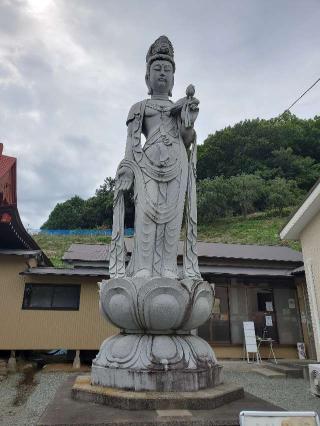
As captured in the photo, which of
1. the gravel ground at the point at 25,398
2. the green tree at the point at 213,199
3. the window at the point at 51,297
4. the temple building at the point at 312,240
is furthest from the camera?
the green tree at the point at 213,199

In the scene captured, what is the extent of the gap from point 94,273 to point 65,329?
1985mm

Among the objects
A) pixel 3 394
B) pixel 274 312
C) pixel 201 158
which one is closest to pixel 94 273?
pixel 3 394

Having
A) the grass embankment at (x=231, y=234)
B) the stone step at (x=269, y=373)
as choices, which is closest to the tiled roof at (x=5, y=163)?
the stone step at (x=269, y=373)

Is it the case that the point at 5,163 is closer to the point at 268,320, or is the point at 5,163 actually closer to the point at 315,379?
the point at 315,379

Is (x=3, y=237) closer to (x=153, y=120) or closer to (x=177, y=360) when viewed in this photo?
(x=153, y=120)

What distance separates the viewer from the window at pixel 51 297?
1089 centimetres

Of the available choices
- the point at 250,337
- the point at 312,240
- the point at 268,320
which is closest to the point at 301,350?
the point at 268,320

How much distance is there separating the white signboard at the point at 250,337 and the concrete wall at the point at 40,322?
14.5ft

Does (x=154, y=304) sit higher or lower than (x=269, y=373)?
higher

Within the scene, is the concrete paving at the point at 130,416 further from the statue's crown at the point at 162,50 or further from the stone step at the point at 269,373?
the stone step at the point at 269,373

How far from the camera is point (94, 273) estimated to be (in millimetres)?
10766

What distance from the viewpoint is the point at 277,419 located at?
2.09 metres

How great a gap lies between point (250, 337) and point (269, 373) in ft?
6.16

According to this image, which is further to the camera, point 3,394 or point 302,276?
point 302,276
